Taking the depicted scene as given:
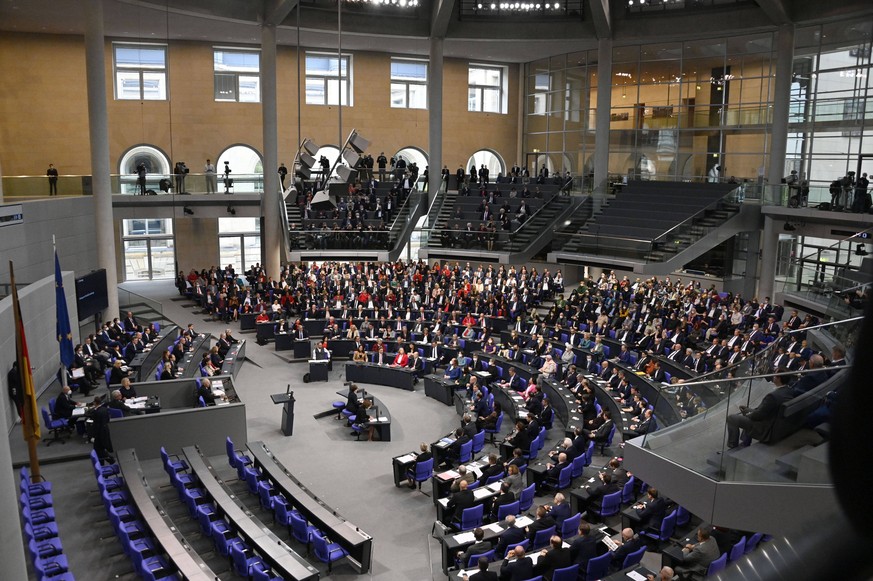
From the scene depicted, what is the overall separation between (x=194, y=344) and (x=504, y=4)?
21.2 m

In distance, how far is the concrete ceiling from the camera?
28547 millimetres

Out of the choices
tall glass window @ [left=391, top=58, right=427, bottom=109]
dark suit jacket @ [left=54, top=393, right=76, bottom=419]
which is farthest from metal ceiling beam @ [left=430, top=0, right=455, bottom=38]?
dark suit jacket @ [left=54, top=393, right=76, bottom=419]

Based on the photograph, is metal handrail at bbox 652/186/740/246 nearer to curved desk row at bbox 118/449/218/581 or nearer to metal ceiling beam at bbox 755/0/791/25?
metal ceiling beam at bbox 755/0/791/25

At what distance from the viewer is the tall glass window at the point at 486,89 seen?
41.6 metres

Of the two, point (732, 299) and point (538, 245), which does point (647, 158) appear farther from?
point (732, 299)

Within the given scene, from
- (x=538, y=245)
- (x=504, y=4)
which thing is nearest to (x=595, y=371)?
(x=538, y=245)

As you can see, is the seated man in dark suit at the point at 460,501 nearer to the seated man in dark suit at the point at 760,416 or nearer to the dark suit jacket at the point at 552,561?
the dark suit jacket at the point at 552,561

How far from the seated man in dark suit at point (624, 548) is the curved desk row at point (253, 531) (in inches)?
167

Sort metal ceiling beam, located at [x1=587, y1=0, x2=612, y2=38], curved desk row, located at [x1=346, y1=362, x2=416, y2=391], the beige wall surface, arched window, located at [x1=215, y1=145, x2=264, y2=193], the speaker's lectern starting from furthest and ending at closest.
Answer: arched window, located at [x1=215, y1=145, x2=264, y2=193]
the beige wall surface
metal ceiling beam, located at [x1=587, y1=0, x2=612, y2=38]
curved desk row, located at [x1=346, y1=362, x2=416, y2=391]
the speaker's lectern

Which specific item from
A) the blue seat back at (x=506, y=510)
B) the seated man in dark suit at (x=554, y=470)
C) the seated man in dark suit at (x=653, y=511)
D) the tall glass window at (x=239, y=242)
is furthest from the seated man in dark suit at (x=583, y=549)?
the tall glass window at (x=239, y=242)

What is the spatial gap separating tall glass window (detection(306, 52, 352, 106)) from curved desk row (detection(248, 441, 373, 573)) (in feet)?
91.6

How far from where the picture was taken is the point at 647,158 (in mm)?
35062

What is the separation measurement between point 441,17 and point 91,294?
1866 cm

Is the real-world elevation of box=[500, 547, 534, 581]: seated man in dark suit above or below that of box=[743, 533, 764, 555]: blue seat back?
below
